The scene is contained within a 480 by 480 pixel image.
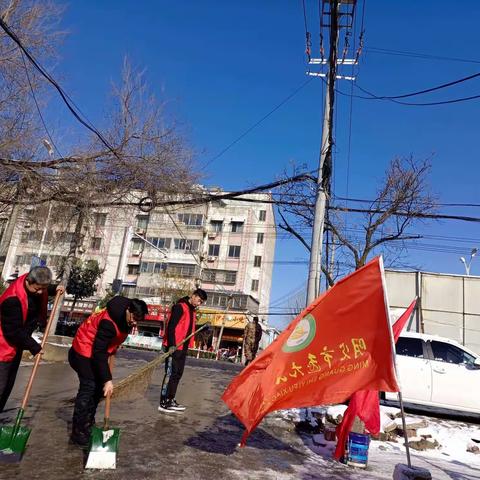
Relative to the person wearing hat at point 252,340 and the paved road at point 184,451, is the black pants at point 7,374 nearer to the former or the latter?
the paved road at point 184,451

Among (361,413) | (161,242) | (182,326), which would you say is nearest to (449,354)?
(361,413)

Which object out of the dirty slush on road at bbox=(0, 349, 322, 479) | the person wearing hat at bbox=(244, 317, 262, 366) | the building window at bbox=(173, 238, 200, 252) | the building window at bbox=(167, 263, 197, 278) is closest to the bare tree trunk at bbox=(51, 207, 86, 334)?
the dirty slush on road at bbox=(0, 349, 322, 479)

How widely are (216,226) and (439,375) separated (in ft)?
133

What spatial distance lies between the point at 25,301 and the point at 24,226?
11778 mm

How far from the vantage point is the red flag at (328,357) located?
3992 millimetres

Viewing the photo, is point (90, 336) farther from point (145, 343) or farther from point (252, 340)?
point (145, 343)

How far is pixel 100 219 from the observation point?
1299cm

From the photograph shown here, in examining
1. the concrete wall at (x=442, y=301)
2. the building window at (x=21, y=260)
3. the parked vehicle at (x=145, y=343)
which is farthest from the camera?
the building window at (x=21, y=260)

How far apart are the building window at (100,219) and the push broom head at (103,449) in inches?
369

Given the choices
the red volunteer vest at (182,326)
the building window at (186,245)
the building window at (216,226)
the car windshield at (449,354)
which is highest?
the building window at (216,226)

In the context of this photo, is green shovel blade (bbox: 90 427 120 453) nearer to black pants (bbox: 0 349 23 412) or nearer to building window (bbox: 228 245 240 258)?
black pants (bbox: 0 349 23 412)

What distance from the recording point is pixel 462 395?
8891mm

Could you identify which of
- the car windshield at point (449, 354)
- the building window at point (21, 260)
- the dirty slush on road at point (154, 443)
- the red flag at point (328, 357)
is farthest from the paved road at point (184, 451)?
the building window at point (21, 260)

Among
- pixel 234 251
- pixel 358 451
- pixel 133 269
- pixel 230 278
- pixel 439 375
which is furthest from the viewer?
pixel 133 269
